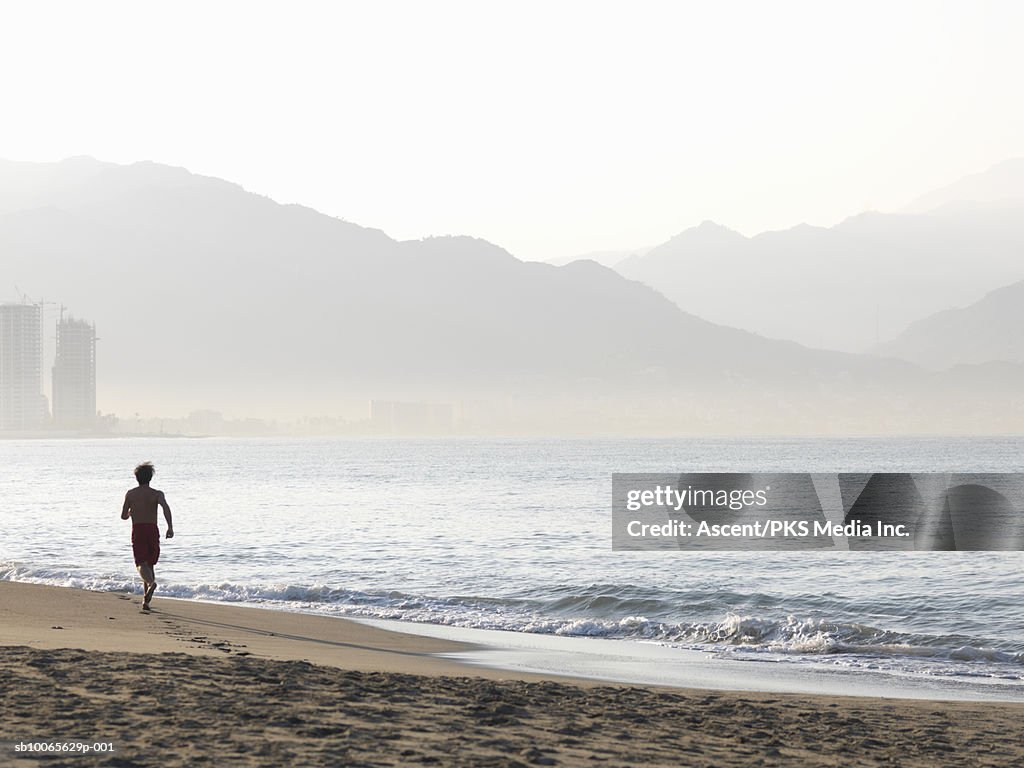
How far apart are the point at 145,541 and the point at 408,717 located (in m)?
9.17

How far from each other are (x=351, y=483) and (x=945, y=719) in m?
80.4

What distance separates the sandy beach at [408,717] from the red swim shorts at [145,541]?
2.89m

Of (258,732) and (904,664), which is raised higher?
(258,732)

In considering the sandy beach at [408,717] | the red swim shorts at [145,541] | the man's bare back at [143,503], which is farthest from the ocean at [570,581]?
the man's bare back at [143,503]

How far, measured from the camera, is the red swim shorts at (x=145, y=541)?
17.2m

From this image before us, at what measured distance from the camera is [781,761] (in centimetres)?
884

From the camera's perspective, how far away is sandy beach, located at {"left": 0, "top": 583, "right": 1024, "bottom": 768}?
8164 mm

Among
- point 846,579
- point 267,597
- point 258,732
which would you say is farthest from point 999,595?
point 258,732

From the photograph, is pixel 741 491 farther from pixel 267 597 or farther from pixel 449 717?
pixel 449 717

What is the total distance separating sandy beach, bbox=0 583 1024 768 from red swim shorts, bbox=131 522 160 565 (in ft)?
9.47

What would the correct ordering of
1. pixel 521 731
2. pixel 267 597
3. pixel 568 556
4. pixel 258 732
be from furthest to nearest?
pixel 568 556 → pixel 267 597 → pixel 521 731 → pixel 258 732

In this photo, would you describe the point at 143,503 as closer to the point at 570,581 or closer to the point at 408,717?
the point at 408,717

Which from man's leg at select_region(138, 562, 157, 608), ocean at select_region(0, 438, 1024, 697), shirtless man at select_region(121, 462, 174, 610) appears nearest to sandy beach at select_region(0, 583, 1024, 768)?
shirtless man at select_region(121, 462, 174, 610)

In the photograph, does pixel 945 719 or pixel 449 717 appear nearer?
pixel 449 717
